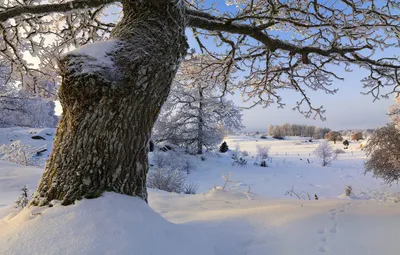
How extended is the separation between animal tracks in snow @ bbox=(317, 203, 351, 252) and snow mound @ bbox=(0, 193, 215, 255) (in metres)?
0.74

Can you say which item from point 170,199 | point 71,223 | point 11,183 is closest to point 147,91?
point 71,223

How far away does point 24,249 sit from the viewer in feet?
3.90

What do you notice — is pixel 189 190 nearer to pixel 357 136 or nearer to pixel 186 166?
pixel 186 166

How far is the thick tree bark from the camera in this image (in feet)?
5.33

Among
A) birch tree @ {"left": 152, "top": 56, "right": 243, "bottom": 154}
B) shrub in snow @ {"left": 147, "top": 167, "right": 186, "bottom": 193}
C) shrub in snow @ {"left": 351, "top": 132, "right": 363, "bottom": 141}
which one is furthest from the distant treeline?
shrub in snow @ {"left": 147, "top": 167, "right": 186, "bottom": 193}

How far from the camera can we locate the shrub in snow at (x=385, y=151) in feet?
27.0

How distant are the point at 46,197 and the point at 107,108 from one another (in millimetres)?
737

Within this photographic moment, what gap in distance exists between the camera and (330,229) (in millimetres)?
1773

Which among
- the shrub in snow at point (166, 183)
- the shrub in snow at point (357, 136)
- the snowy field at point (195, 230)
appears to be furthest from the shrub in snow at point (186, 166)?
the shrub in snow at point (357, 136)

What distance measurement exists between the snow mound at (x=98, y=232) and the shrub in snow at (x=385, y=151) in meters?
9.39

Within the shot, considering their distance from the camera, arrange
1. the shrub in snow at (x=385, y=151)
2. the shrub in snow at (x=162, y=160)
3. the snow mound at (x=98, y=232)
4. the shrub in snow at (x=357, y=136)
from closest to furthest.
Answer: the snow mound at (x=98, y=232) → the shrub in snow at (x=385, y=151) → the shrub in snow at (x=162, y=160) → the shrub in snow at (x=357, y=136)

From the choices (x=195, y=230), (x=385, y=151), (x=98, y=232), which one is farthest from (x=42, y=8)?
(x=385, y=151)

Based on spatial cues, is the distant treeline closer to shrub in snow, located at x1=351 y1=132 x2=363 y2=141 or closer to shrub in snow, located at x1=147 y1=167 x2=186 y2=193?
shrub in snow, located at x1=351 y1=132 x2=363 y2=141

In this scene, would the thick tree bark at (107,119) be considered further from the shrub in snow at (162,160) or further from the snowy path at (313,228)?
the shrub in snow at (162,160)
